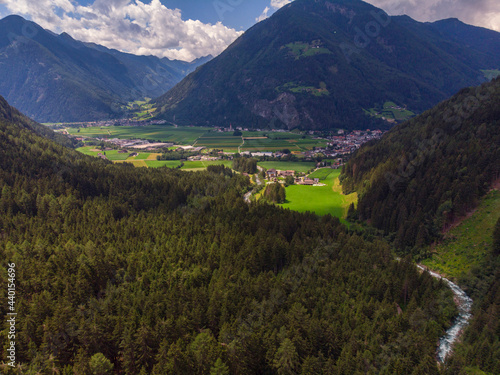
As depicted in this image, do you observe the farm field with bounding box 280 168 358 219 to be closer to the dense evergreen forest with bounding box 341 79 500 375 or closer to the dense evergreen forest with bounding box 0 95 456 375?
the dense evergreen forest with bounding box 341 79 500 375

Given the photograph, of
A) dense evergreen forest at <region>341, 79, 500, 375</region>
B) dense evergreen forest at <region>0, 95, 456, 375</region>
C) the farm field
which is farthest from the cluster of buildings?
dense evergreen forest at <region>0, 95, 456, 375</region>

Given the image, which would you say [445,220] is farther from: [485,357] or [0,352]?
[0,352]

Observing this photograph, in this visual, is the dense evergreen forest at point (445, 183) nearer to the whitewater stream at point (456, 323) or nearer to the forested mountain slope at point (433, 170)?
the forested mountain slope at point (433, 170)

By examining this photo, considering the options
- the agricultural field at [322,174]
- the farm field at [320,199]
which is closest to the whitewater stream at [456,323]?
the farm field at [320,199]

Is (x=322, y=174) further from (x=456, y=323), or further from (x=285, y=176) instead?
(x=456, y=323)

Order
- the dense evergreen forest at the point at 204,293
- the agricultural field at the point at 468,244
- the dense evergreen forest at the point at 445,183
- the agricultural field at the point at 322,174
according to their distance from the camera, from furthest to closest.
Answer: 1. the agricultural field at the point at 322,174
2. the agricultural field at the point at 468,244
3. the dense evergreen forest at the point at 445,183
4. the dense evergreen forest at the point at 204,293

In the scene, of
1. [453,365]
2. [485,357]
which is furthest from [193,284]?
[485,357]
